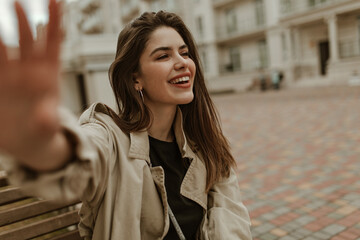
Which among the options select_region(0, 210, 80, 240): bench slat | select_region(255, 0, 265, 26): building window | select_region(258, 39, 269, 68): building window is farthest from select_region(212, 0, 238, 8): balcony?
select_region(0, 210, 80, 240): bench slat

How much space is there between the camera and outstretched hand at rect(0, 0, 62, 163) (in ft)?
2.19

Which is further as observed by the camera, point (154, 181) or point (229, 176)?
point (229, 176)

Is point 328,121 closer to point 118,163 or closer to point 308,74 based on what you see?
point 118,163

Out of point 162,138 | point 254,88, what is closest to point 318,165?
point 162,138

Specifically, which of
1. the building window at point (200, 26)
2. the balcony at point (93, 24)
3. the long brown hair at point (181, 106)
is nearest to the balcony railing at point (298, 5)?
the building window at point (200, 26)

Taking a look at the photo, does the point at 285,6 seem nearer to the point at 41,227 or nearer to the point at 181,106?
the point at 181,106

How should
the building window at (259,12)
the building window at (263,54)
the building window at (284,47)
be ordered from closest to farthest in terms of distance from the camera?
the building window at (284,47)
the building window at (259,12)
the building window at (263,54)

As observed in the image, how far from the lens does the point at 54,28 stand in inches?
27.6

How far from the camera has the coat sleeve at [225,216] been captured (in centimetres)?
177

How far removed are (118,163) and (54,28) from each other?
0.84 m

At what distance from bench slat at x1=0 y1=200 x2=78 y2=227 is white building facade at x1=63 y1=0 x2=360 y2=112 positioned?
412 inches

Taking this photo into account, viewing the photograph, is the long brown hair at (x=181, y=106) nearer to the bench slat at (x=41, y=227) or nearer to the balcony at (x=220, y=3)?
the bench slat at (x=41, y=227)

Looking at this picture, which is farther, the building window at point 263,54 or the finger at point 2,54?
the building window at point 263,54

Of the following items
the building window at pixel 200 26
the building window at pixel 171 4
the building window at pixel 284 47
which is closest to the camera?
the building window at pixel 284 47
